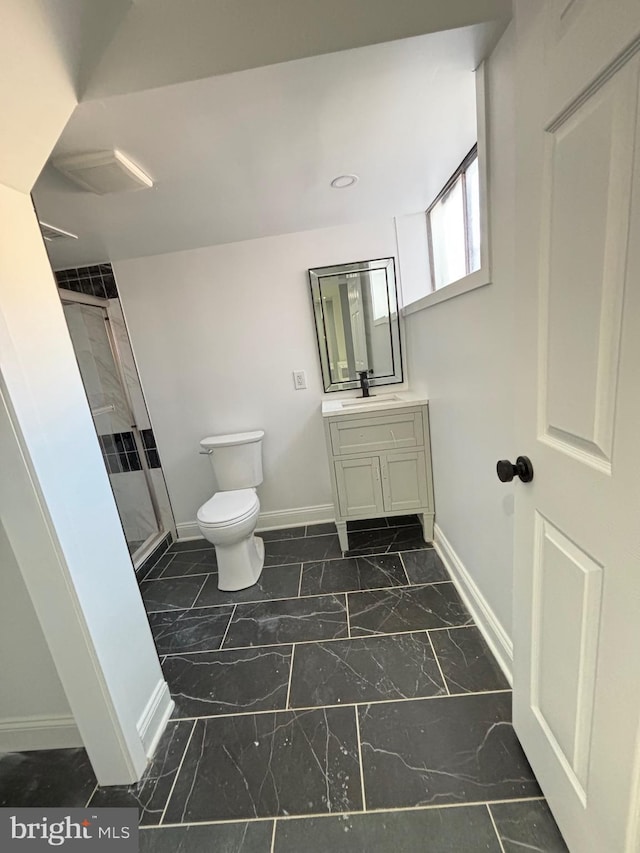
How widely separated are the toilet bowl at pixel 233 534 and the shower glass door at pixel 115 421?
753 mm

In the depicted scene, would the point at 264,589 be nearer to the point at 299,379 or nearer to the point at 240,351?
the point at 299,379

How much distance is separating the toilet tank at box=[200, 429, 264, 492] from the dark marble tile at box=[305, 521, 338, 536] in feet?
1.78

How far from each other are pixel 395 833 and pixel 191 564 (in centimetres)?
174

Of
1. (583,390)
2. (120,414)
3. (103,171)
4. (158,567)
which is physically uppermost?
(103,171)

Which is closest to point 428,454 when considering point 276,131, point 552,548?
point 552,548

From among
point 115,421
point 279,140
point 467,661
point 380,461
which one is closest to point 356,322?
point 380,461

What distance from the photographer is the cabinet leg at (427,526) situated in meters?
2.10

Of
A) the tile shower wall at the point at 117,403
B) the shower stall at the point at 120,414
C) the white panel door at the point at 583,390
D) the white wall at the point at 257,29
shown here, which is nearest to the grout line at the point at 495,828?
the white panel door at the point at 583,390

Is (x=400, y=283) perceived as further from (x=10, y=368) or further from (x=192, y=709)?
(x=192, y=709)

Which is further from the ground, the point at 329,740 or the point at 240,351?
the point at 240,351

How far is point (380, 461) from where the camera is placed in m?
2.04

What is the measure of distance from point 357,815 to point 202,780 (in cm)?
49

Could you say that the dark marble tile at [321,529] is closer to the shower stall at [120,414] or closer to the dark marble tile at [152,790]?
the shower stall at [120,414]

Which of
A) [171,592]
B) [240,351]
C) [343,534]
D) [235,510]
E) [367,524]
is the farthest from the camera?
[367,524]
